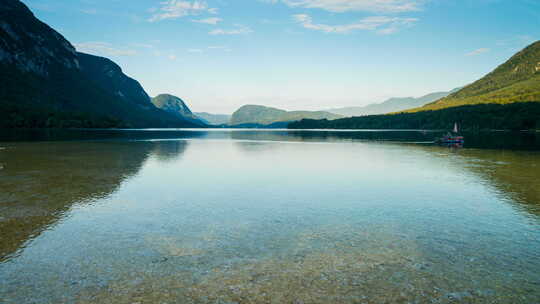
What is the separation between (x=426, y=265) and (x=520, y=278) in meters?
3.02

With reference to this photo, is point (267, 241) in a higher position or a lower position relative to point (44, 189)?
lower

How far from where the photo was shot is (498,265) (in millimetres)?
12828

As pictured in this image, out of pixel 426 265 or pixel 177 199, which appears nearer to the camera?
pixel 426 265

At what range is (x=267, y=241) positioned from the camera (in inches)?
608

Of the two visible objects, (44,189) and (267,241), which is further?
(44,189)

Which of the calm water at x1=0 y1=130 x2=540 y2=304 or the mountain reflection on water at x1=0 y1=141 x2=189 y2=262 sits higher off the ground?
the mountain reflection on water at x1=0 y1=141 x2=189 y2=262

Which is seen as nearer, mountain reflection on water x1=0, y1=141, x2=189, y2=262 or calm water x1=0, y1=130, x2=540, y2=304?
calm water x1=0, y1=130, x2=540, y2=304

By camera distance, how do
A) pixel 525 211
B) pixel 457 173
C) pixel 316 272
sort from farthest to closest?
pixel 457 173
pixel 525 211
pixel 316 272

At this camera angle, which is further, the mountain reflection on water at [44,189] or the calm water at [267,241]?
the mountain reflection on water at [44,189]

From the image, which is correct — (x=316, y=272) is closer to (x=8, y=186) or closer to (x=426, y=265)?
(x=426, y=265)

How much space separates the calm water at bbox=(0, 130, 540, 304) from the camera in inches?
425

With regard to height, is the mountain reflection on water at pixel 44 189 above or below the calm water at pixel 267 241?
above

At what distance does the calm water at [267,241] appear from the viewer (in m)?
10.8

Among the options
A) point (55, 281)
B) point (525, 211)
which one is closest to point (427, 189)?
point (525, 211)
